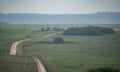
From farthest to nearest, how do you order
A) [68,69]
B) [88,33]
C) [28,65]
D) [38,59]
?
[88,33] < [38,59] < [28,65] < [68,69]

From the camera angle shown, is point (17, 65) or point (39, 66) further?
point (17, 65)

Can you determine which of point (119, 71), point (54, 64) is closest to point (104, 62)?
point (54, 64)

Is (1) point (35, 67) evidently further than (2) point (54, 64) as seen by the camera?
No

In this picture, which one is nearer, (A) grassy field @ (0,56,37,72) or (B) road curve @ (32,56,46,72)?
(A) grassy field @ (0,56,37,72)

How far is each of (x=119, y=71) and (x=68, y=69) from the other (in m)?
6.55

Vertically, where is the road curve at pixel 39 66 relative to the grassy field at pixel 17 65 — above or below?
below

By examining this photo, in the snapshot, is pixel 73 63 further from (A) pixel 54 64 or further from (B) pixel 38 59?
(B) pixel 38 59

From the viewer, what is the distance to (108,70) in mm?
29875

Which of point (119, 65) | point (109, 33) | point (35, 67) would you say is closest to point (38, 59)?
point (35, 67)

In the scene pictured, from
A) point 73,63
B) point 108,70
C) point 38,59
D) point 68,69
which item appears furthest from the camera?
point 38,59

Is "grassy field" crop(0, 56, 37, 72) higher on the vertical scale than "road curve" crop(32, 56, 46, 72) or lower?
higher

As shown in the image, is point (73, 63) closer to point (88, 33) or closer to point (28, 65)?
point (28, 65)

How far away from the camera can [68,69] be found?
34.2m

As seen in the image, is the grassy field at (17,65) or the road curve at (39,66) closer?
the grassy field at (17,65)
